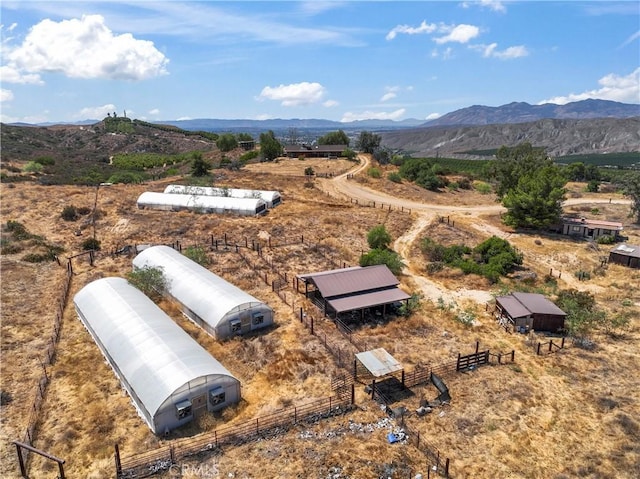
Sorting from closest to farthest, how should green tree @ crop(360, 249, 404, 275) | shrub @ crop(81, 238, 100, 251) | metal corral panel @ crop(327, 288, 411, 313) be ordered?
metal corral panel @ crop(327, 288, 411, 313), green tree @ crop(360, 249, 404, 275), shrub @ crop(81, 238, 100, 251)

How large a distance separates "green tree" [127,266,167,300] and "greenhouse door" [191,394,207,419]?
1652cm

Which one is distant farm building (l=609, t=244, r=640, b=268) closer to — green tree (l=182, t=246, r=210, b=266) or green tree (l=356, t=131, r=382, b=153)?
green tree (l=182, t=246, r=210, b=266)

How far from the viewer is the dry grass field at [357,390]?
2078 centimetres

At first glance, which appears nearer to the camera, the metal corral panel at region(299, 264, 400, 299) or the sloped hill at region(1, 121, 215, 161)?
the metal corral panel at region(299, 264, 400, 299)

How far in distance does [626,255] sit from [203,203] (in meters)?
58.1

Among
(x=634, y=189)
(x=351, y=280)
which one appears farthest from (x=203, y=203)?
(x=634, y=189)

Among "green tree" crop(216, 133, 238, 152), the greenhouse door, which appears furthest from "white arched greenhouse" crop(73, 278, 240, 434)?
"green tree" crop(216, 133, 238, 152)

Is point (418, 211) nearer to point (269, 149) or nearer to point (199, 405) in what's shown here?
point (199, 405)

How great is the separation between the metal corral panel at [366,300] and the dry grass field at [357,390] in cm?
177

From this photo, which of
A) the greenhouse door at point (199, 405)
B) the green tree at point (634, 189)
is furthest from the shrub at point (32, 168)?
the green tree at point (634, 189)

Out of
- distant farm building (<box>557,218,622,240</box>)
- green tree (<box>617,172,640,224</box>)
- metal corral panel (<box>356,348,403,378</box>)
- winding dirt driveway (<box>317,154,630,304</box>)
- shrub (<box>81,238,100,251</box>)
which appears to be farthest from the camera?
green tree (<box>617,172,640,224</box>)

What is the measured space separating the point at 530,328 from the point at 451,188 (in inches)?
2507

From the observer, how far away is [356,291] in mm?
37062

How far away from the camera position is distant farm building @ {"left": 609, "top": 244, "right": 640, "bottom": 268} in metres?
49.4
